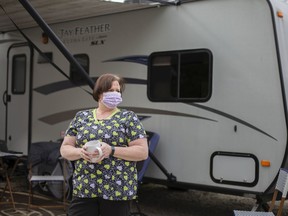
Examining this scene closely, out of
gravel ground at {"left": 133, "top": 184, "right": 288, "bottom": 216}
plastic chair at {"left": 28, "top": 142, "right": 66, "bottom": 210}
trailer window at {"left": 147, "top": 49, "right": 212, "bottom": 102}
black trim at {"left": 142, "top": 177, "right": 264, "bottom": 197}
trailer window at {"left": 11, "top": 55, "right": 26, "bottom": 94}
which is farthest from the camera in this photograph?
trailer window at {"left": 11, "top": 55, "right": 26, "bottom": 94}

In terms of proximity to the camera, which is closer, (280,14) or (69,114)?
(280,14)

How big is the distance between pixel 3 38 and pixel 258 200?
17.0 feet

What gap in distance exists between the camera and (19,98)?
295 inches

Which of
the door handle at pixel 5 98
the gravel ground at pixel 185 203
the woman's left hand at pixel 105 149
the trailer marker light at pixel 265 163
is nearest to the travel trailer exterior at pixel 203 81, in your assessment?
the trailer marker light at pixel 265 163

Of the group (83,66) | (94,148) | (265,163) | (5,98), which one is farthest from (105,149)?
(5,98)

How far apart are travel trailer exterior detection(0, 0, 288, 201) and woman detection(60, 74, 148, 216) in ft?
7.73

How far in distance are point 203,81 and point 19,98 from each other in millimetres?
3564

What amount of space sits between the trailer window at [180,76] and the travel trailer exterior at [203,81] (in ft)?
0.04

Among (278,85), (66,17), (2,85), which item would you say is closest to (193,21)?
(278,85)

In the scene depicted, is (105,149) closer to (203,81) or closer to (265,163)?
(265,163)

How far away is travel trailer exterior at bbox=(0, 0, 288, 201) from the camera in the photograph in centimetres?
470

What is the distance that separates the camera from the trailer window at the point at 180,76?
518 centimetres

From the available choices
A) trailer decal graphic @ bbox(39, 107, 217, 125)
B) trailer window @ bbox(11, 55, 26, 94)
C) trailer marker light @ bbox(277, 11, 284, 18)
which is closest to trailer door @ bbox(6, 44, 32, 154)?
trailer window @ bbox(11, 55, 26, 94)

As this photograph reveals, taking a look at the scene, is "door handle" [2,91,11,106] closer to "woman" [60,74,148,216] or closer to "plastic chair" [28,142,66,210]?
"plastic chair" [28,142,66,210]
